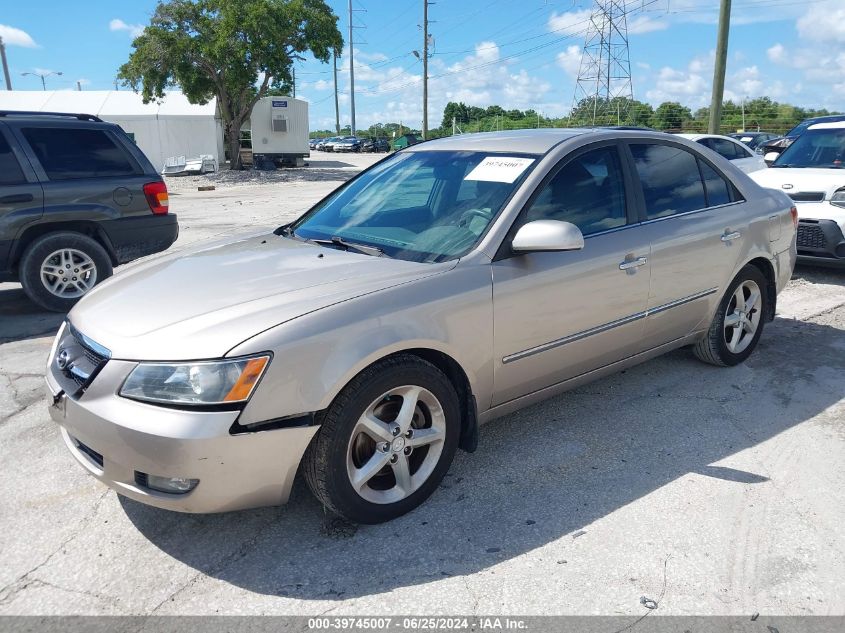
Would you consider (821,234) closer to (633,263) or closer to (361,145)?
(633,263)

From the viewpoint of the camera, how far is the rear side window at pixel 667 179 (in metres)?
4.08

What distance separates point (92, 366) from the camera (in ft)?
8.96

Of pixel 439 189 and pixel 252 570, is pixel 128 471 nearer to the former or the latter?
pixel 252 570

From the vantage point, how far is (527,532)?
292 cm

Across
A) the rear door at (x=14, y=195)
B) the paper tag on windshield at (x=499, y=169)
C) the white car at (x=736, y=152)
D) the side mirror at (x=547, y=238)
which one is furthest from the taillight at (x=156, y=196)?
the white car at (x=736, y=152)

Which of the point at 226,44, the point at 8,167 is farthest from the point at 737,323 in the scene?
the point at 226,44

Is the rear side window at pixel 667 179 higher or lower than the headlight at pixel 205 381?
higher

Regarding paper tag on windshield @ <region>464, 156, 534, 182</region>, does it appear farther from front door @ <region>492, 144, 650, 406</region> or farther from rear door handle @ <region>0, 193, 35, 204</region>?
rear door handle @ <region>0, 193, 35, 204</region>

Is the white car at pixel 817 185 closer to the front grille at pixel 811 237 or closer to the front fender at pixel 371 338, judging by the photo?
the front grille at pixel 811 237

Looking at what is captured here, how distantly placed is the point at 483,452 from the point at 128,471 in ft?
5.96

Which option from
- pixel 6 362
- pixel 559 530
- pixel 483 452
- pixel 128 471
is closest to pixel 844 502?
pixel 559 530

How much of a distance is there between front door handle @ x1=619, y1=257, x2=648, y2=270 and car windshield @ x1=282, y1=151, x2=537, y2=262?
2.55ft

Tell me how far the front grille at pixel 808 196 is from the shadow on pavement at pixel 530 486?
11.5ft

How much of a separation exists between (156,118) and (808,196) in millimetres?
31161
